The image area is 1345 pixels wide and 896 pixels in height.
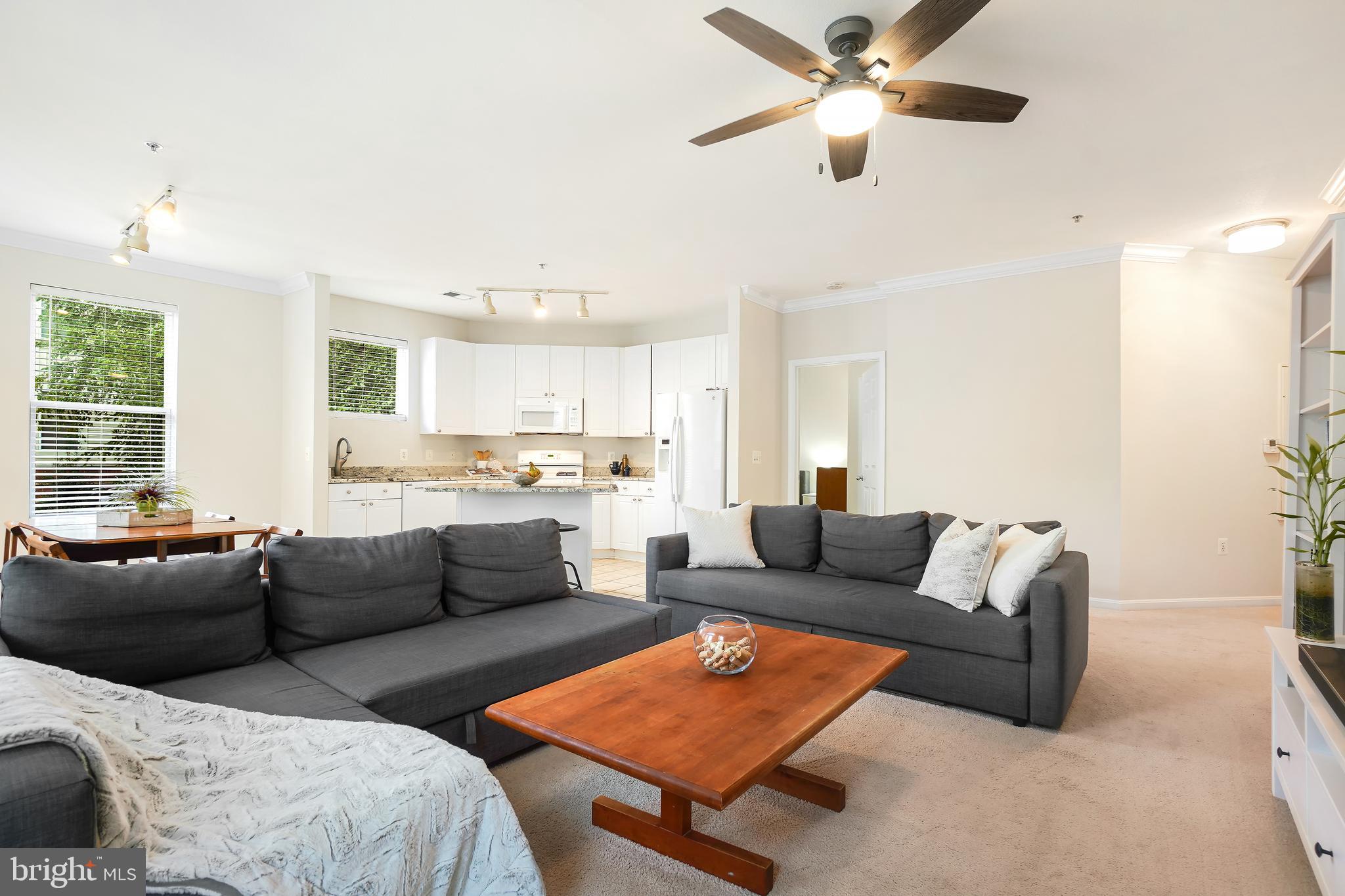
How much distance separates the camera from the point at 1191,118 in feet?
9.78

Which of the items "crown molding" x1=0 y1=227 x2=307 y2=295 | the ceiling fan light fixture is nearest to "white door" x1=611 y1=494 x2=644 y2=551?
"crown molding" x1=0 y1=227 x2=307 y2=295

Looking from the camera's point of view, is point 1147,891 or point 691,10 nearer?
point 1147,891

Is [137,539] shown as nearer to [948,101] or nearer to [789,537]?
[789,537]

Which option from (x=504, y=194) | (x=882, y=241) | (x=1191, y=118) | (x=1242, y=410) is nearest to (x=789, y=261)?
(x=882, y=241)

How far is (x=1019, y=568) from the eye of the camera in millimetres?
2951

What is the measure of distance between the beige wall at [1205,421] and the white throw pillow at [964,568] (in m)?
2.56

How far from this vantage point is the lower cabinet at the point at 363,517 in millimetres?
6055

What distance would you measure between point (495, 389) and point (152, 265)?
10.4 ft

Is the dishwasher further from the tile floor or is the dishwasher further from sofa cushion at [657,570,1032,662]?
sofa cushion at [657,570,1032,662]

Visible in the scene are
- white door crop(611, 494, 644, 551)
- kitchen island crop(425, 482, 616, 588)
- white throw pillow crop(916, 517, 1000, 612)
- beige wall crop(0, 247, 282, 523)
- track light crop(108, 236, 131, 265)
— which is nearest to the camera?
white throw pillow crop(916, 517, 1000, 612)

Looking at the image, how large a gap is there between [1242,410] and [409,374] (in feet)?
24.2

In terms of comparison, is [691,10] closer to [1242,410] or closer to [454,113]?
[454,113]

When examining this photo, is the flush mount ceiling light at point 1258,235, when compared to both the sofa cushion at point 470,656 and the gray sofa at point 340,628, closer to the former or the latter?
the sofa cushion at point 470,656

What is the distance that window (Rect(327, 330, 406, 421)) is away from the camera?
667 centimetres
